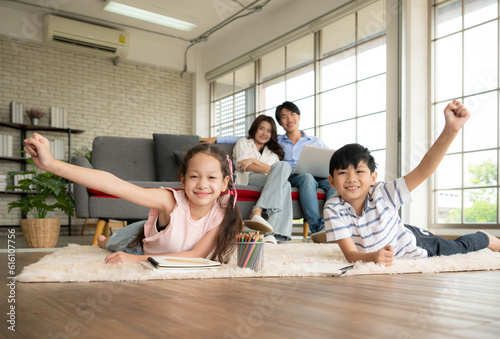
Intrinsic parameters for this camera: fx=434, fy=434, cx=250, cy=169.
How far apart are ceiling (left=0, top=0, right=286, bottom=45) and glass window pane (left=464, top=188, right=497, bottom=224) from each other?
324 cm

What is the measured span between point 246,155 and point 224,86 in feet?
12.7

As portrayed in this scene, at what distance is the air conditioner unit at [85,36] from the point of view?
580 centimetres

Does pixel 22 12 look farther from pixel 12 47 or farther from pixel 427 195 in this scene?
pixel 427 195

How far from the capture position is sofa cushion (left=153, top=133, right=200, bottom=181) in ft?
11.6

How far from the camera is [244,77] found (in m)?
6.55

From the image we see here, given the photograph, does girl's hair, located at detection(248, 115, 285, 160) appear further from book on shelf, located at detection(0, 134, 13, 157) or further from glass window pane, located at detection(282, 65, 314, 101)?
book on shelf, located at detection(0, 134, 13, 157)

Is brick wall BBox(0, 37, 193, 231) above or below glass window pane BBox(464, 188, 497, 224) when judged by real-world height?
above

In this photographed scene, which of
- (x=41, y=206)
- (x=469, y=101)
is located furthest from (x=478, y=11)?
(x=41, y=206)

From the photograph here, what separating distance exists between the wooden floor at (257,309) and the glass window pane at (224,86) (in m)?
5.96

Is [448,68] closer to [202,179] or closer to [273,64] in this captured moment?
[273,64]

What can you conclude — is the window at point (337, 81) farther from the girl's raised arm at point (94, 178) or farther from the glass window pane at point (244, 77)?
the girl's raised arm at point (94, 178)

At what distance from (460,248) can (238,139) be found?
222cm

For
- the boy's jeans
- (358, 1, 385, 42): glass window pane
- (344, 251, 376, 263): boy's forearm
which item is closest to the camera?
(344, 251, 376, 263): boy's forearm

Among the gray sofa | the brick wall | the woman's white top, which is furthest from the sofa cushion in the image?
the brick wall
